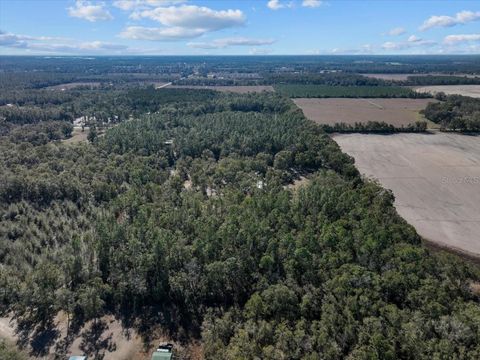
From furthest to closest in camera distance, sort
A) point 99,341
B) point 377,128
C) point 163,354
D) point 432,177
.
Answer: point 377,128, point 432,177, point 99,341, point 163,354

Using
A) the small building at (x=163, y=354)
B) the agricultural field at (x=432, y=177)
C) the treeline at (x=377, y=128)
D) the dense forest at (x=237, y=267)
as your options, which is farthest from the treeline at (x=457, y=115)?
the small building at (x=163, y=354)

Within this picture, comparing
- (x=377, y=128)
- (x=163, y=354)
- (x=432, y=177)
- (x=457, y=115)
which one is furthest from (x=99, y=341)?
(x=457, y=115)

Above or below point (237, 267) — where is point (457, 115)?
above

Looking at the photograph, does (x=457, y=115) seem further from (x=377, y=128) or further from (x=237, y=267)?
(x=237, y=267)

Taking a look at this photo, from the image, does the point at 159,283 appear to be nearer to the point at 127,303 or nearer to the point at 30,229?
the point at 127,303

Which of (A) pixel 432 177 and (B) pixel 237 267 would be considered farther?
(A) pixel 432 177

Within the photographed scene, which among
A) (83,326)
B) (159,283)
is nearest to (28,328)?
(83,326)
